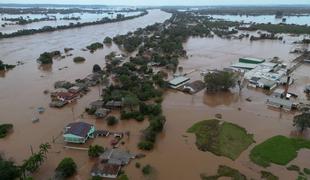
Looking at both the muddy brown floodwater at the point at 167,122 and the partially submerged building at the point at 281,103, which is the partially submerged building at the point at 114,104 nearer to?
the muddy brown floodwater at the point at 167,122

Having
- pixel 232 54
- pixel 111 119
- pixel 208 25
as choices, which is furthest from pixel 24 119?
pixel 208 25

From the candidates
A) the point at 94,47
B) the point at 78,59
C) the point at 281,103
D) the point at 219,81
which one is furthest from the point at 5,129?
the point at 94,47

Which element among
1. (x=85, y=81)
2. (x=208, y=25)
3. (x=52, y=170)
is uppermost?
(x=208, y=25)

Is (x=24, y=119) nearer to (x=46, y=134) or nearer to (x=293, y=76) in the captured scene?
(x=46, y=134)

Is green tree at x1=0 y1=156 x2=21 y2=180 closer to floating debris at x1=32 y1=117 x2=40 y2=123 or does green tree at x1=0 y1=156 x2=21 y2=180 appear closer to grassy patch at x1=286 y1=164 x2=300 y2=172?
floating debris at x1=32 y1=117 x2=40 y2=123

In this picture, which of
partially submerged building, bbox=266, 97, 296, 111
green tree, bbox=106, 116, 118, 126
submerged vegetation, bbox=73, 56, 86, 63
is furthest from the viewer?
submerged vegetation, bbox=73, 56, 86, 63

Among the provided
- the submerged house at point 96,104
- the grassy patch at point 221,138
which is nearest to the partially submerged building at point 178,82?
the grassy patch at point 221,138

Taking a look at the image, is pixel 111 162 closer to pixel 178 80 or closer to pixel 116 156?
pixel 116 156

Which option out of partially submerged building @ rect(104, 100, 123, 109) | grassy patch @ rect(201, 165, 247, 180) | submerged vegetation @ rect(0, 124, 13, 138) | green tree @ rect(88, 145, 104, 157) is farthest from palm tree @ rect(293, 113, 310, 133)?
submerged vegetation @ rect(0, 124, 13, 138)
